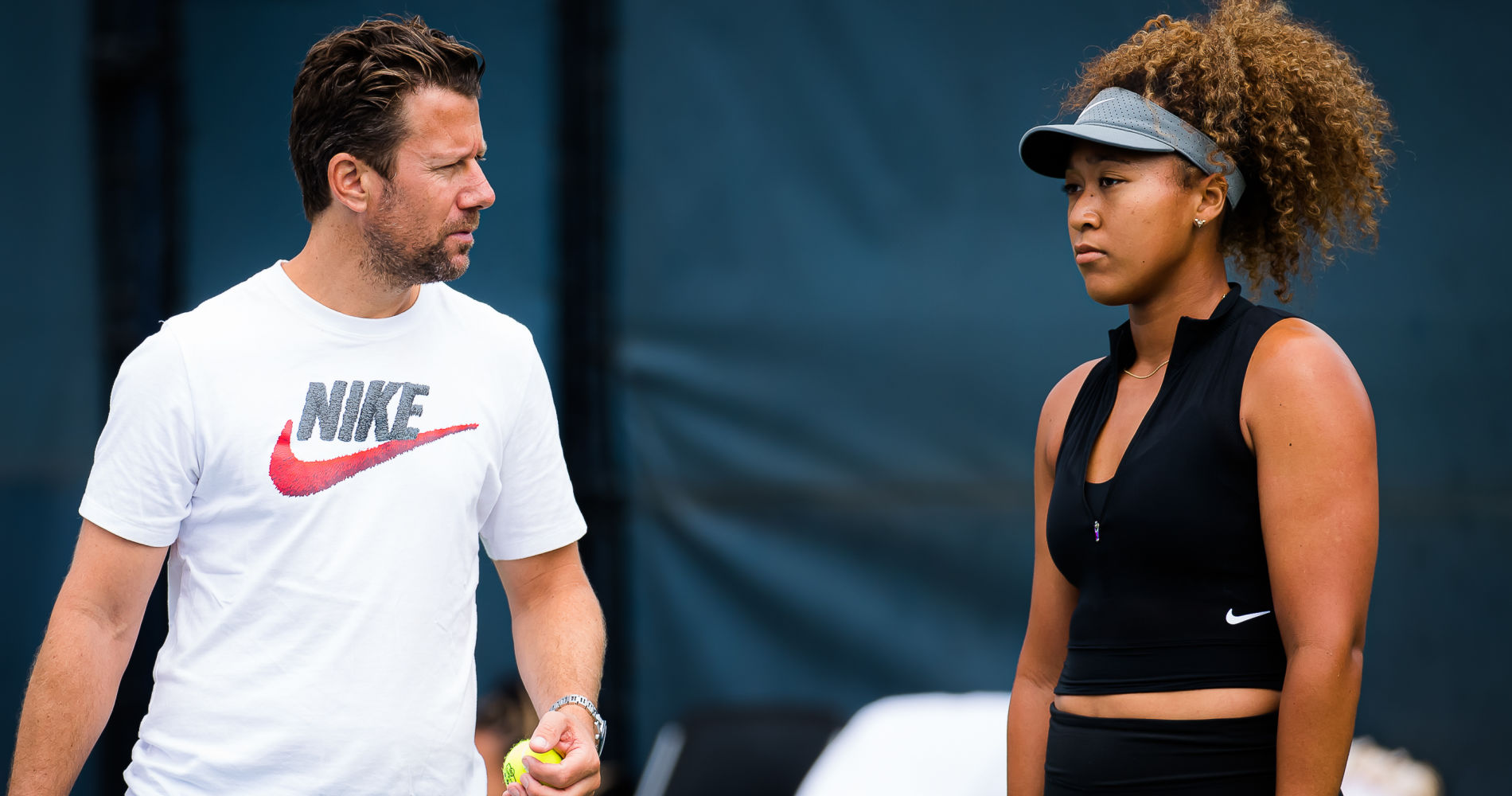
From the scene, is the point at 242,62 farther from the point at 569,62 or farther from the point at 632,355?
the point at 632,355

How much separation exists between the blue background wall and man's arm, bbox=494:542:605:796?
69.0 inches

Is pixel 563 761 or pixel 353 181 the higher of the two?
pixel 353 181

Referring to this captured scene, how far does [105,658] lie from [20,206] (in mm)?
2819

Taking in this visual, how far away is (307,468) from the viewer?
68.6 inches

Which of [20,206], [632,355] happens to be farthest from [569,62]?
[20,206]

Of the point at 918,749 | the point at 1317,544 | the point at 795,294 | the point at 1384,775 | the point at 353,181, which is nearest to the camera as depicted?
the point at 1317,544

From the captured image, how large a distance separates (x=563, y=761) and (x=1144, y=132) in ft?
3.79

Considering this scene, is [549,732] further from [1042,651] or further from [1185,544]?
[1185,544]

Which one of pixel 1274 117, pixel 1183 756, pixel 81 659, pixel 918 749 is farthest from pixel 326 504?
pixel 918 749

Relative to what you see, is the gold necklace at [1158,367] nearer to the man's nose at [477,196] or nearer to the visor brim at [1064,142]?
the visor brim at [1064,142]

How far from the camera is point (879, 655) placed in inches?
146

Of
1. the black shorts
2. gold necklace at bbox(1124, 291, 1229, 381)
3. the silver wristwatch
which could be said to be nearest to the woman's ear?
gold necklace at bbox(1124, 291, 1229, 381)

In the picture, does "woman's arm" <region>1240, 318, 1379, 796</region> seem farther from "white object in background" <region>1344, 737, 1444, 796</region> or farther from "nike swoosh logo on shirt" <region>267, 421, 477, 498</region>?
"white object in background" <region>1344, 737, 1444, 796</region>

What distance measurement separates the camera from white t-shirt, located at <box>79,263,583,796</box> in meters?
1.70
